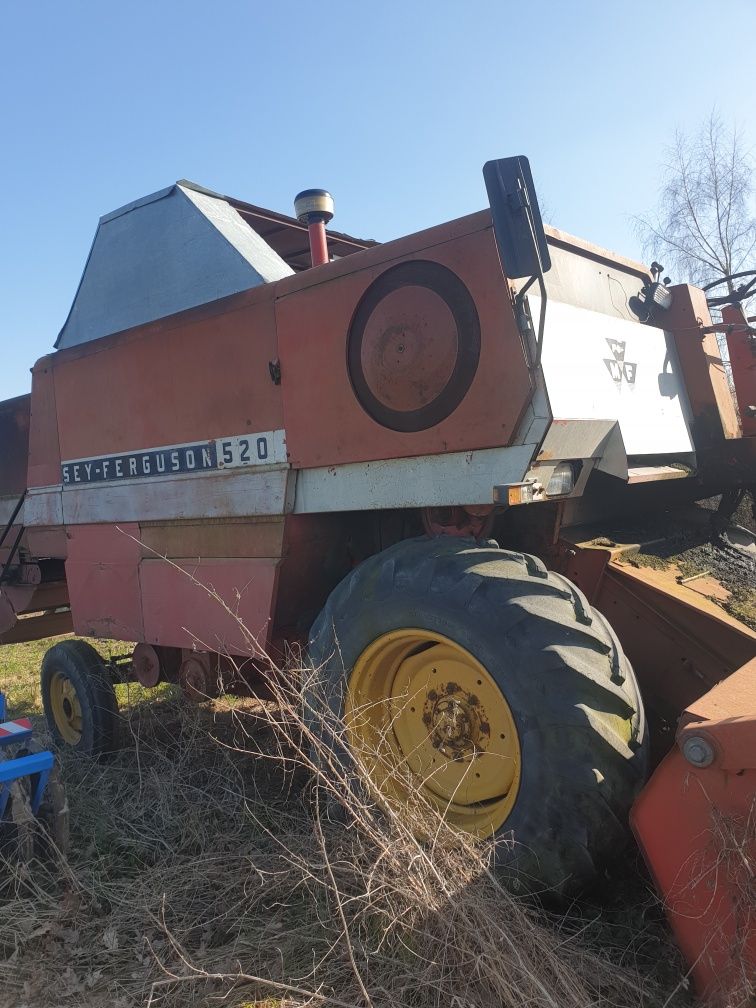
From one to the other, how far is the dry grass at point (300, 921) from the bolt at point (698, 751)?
673mm

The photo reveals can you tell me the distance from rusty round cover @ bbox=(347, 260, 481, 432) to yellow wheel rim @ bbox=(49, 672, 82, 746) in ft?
10.9

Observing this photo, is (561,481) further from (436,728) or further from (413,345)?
(436,728)

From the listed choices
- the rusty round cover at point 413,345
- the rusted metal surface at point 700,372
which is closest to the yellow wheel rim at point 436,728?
the rusty round cover at point 413,345

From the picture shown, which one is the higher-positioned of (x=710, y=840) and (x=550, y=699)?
(x=550, y=699)

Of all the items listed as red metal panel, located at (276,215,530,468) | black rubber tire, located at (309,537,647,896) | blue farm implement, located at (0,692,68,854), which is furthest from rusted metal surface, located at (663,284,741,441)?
blue farm implement, located at (0,692,68,854)

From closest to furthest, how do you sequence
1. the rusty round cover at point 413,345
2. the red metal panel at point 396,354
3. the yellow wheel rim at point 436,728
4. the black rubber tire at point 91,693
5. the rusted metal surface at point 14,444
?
the yellow wheel rim at point 436,728
the red metal panel at point 396,354
the rusty round cover at point 413,345
the black rubber tire at point 91,693
the rusted metal surface at point 14,444

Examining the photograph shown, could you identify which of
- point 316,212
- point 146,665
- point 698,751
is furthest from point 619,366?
point 146,665

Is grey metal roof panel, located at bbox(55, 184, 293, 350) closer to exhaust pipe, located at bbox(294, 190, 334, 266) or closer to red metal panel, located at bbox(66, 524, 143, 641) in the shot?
exhaust pipe, located at bbox(294, 190, 334, 266)

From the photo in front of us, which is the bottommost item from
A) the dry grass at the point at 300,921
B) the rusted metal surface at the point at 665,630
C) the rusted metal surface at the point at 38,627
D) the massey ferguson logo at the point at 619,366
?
the dry grass at the point at 300,921

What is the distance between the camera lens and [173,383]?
4.62 metres

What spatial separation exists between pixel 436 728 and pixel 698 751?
1.21m

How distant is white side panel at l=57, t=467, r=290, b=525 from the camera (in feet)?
13.6

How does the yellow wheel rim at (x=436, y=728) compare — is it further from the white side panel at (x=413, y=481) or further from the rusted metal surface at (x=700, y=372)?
the rusted metal surface at (x=700, y=372)

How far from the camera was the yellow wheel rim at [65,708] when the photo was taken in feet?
18.2
